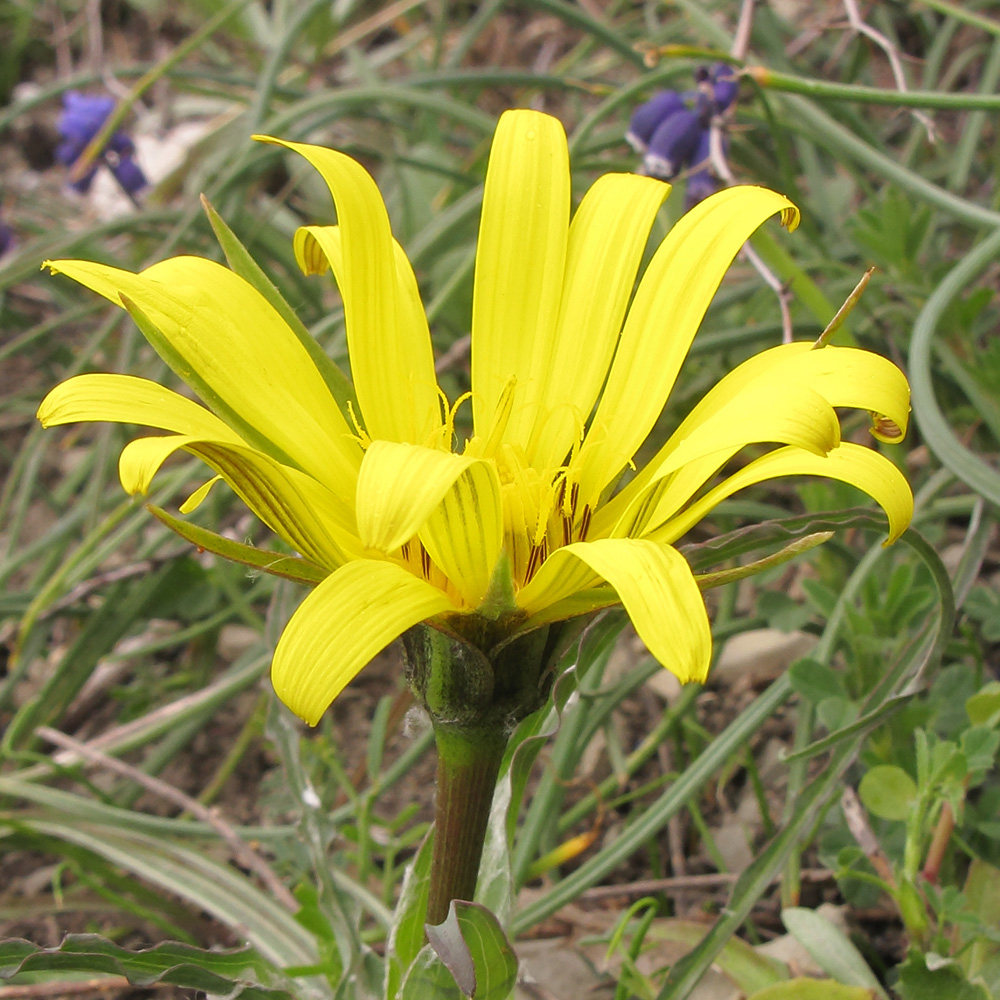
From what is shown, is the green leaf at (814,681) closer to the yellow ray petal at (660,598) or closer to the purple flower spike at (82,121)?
the yellow ray petal at (660,598)

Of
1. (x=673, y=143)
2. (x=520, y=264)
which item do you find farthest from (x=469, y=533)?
(x=673, y=143)

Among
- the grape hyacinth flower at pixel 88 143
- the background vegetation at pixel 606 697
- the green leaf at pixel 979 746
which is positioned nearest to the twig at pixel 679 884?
the background vegetation at pixel 606 697

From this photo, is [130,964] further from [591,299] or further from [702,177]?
[702,177]

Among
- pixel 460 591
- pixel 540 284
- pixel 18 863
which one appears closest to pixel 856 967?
pixel 460 591

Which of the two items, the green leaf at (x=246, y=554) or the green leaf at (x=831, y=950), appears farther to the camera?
the green leaf at (x=831, y=950)

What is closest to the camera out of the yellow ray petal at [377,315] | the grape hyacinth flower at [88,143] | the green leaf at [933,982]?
the yellow ray petal at [377,315]

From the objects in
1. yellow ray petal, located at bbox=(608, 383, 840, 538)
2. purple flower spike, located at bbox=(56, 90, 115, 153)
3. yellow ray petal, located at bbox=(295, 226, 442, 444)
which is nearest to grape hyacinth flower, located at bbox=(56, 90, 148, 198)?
purple flower spike, located at bbox=(56, 90, 115, 153)

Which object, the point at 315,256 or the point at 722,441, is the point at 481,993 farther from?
the point at 315,256

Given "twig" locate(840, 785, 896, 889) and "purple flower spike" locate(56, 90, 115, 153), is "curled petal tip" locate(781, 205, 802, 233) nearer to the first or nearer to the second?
"twig" locate(840, 785, 896, 889)
